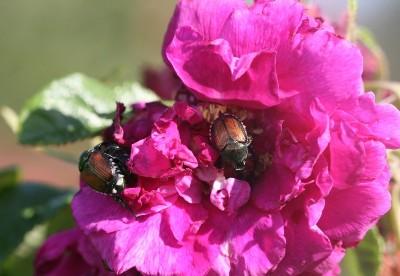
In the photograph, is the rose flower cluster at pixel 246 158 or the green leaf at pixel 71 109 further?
the green leaf at pixel 71 109

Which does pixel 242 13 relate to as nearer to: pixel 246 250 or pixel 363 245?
pixel 246 250

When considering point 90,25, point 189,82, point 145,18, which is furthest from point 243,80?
point 145,18

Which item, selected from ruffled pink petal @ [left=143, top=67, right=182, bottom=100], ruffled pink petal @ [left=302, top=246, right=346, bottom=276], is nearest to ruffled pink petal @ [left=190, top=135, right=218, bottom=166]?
ruffled pink petal @ [left=302, top=246, right=346, bottom=276]

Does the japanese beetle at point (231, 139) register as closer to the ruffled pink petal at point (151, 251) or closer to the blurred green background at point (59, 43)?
the ruffled pink petal at point (151, 251)

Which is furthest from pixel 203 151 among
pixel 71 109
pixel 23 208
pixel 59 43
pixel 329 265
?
pixel 59 43

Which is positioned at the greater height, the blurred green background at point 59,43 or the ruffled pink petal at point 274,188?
the ruffled pink petal at point 274,188

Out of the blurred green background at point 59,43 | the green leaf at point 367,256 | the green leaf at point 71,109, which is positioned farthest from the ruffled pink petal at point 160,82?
the blurred green background at point 59,43

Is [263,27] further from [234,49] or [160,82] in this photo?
[160,82]
